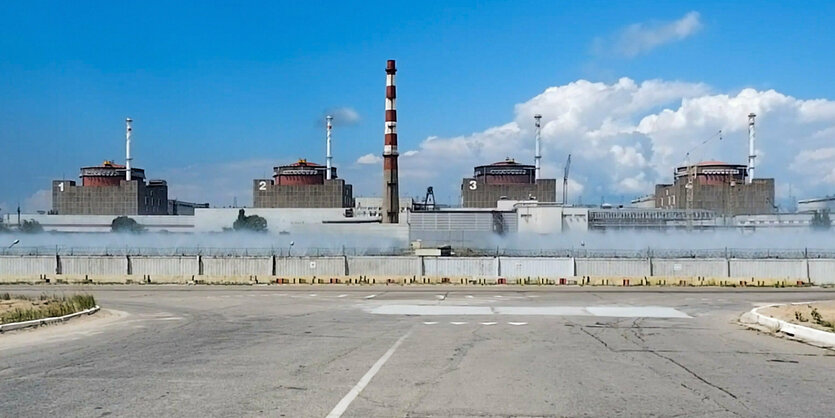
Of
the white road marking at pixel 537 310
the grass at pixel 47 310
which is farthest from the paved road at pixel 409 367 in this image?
the white road marking at pixel 537 310

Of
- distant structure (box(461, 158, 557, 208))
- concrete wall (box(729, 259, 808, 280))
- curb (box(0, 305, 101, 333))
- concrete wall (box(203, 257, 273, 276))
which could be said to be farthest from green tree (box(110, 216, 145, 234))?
curb (box(0, 305, 101, 333))

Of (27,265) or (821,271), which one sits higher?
(27,265)

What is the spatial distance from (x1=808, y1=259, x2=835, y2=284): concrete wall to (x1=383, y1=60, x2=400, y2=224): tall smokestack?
53.2 metres

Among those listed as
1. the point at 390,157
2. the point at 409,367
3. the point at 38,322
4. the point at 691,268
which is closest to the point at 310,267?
the point at 691,268

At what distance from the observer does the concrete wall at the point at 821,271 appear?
55.3 meters

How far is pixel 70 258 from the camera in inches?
2383

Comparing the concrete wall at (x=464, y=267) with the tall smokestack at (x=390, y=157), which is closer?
the concrete wall at (x=464, y=267)

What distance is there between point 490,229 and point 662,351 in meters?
89.3

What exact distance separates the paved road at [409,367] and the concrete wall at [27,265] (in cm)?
3865

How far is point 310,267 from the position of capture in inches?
2325

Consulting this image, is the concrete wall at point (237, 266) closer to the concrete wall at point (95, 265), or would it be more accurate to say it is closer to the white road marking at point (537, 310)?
the concrete wall at point (95, 265)

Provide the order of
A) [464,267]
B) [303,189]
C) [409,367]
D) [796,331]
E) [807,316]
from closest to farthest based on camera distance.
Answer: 1. [409,367]
2. [796,331]
3. [807,316]
4. [464,267]
5. [303,189]

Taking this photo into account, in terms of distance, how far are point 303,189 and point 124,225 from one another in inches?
1313

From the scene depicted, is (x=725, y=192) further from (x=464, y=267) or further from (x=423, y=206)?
(x=464, y=267)
